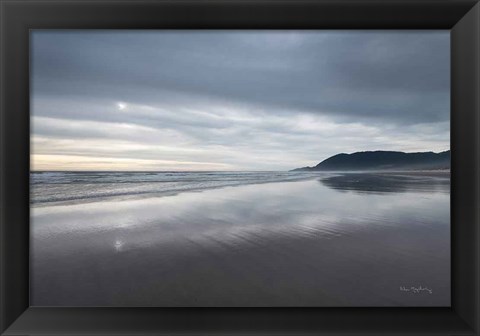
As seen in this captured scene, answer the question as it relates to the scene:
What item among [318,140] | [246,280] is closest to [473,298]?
[246,280]

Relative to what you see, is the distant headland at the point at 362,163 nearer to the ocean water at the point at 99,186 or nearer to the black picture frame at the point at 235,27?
the ocean water at the point at 99,186

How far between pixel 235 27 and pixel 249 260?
1.33 meters

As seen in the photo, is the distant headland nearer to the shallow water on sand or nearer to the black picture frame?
the shallow water on sand

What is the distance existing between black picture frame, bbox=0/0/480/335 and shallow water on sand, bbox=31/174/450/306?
0.24 ft

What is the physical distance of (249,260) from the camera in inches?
57.8

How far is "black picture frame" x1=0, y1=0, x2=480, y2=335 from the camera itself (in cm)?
86

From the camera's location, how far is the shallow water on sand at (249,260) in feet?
3.63

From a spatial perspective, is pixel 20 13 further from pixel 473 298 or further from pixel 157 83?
pixel 473 298

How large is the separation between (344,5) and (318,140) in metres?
2.89

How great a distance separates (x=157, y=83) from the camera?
213 centimetres
